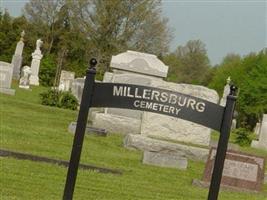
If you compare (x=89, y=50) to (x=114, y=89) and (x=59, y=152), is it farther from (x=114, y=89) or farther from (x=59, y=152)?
(x=114, y=89)

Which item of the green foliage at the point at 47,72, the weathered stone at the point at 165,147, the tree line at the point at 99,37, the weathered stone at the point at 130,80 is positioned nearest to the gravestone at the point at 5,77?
the weathered stone at the point at 130,80

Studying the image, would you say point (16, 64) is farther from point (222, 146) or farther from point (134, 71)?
point (222, 146)

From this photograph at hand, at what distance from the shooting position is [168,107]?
511cm

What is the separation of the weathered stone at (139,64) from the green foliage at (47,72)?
25941 millimetres

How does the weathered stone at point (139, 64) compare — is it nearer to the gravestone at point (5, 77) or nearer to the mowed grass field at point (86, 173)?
the mowed grass field at point (86, 173)

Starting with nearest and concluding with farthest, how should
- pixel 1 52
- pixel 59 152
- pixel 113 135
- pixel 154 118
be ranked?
pixel 59 152 < pixel 154 118 < pixel 113 135 < pixel 1 52

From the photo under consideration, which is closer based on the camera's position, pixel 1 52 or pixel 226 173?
pixel 226 173

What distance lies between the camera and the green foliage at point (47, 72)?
46312 mm

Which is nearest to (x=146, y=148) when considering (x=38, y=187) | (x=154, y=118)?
(x=154, y=118)

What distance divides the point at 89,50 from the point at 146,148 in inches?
1573

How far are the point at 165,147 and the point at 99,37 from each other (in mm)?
39191

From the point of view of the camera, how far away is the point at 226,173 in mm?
11031

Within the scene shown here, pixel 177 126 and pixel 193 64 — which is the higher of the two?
pixel 193 64

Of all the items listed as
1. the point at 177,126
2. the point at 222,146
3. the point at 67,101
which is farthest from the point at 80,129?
the point at 67,101
